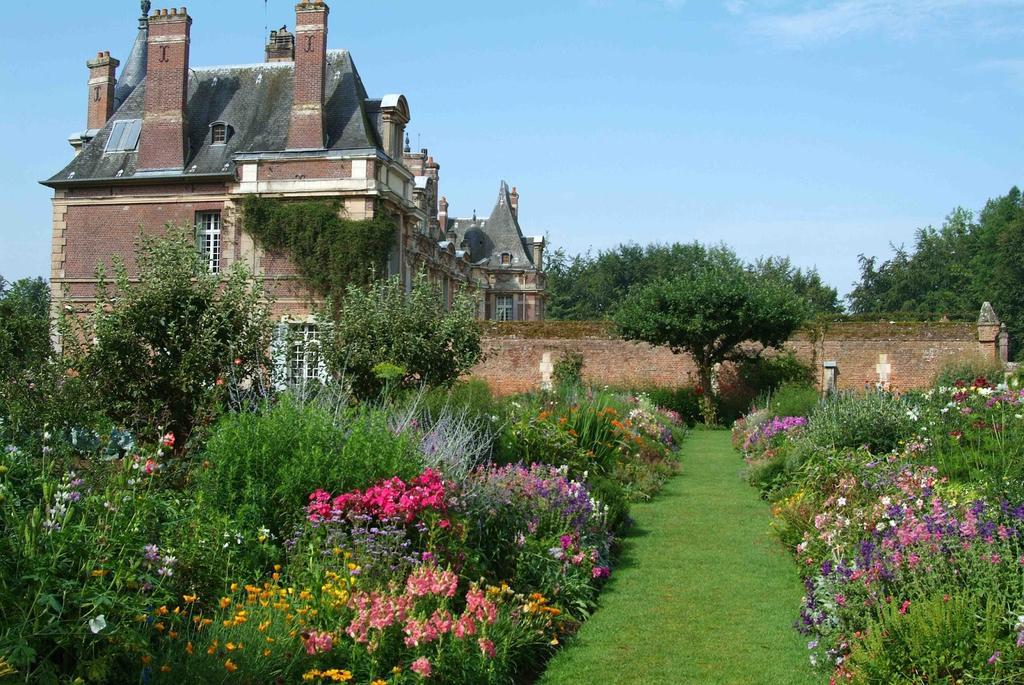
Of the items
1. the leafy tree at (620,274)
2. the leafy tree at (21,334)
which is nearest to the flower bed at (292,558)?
the leafy tree at (21,334)

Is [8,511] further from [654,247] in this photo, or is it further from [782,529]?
[654,247]

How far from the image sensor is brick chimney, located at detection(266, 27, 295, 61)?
92.5ft

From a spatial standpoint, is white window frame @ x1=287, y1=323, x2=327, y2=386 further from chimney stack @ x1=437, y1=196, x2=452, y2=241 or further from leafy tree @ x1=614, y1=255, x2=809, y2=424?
chimney stack @ x1=437, y1=196, x2=452, y2=241

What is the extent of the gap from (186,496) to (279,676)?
7.17 feet

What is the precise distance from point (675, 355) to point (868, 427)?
16.9 m

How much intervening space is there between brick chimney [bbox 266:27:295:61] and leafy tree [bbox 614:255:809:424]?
39.2 feet

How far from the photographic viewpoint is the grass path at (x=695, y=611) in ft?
19.5

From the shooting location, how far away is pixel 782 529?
917 cm

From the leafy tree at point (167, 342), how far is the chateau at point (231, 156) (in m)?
14.7

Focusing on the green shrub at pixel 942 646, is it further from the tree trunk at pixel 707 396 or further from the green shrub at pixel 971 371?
the tree trunk at pixel 707 396

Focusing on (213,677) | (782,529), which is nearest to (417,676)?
(213,677)

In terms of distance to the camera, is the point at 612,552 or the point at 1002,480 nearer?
the point at 1002,480

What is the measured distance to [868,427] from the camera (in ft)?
37.4

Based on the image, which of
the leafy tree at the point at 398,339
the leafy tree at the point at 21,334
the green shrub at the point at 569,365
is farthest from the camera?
the green shrub at the point at 569,365
